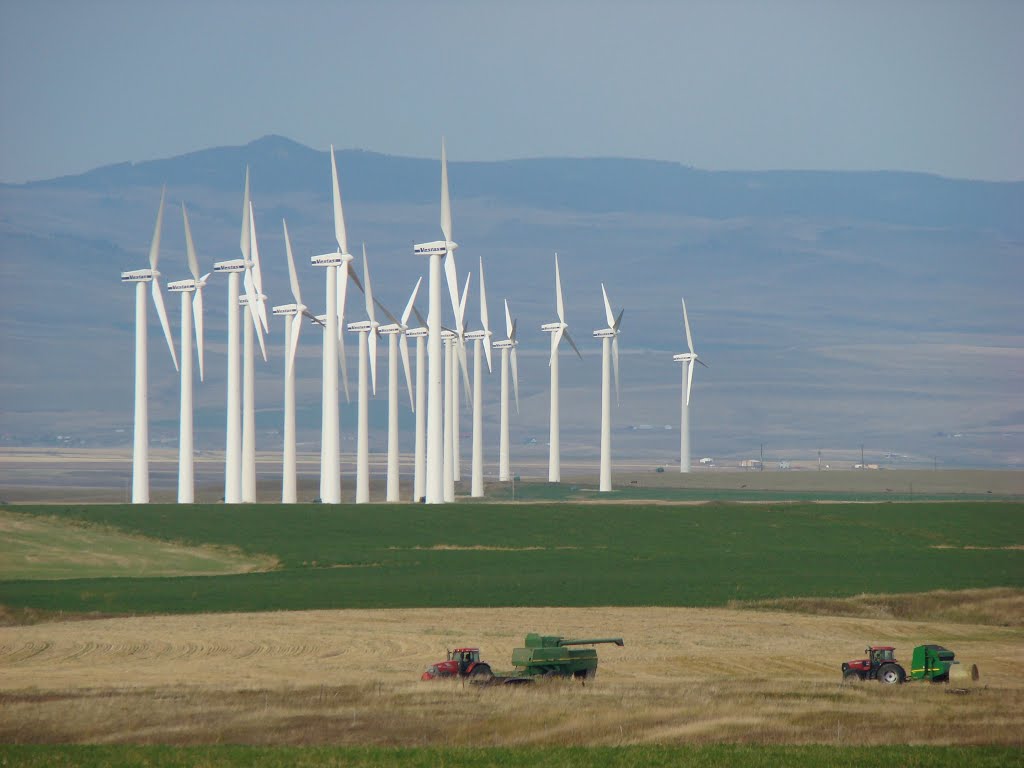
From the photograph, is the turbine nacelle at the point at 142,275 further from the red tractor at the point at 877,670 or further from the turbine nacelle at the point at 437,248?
the red tractor at the point at 877,670

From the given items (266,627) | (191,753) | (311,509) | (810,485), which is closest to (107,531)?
(311,509)

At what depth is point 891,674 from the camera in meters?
45.4

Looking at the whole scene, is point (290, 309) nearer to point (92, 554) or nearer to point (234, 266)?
point (234, 266)

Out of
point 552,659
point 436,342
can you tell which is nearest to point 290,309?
point 436,342

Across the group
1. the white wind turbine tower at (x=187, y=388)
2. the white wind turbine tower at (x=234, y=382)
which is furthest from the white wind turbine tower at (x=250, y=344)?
the white wind turbine tower at (x=187, y=388)

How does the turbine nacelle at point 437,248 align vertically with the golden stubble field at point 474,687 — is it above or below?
above

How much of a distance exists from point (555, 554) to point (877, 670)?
4047 centimetres

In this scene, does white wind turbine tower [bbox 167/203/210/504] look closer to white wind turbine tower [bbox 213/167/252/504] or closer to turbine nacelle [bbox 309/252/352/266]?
white wind turbine tower [bbox 213/167/252/504]

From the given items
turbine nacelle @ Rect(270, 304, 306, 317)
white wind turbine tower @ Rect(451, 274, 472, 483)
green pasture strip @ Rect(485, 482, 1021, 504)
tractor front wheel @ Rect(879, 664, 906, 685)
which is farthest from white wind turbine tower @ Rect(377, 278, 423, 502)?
tractor front wheel @ Rect(879, 664, 906, 685)

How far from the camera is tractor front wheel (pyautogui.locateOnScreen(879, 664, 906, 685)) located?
45.3 m

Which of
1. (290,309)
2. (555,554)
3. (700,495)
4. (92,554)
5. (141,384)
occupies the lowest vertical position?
(555,554)

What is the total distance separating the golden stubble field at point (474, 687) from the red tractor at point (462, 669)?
752mm

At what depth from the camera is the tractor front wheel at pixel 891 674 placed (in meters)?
45.3

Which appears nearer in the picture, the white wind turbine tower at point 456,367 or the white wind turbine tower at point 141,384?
the white wind turbine tower at point 141,384
